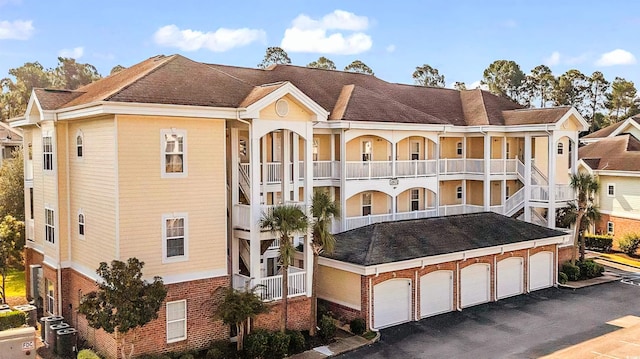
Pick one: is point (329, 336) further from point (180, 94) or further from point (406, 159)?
point (406, 159)

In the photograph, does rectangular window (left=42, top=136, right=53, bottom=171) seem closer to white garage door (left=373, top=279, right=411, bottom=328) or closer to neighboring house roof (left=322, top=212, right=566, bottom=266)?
neighboring house roof (left=322, top=212, right=566, bottom=266)

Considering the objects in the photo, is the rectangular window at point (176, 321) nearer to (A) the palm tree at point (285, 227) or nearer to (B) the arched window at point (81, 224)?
(A) the palm tree at point (285, 227)

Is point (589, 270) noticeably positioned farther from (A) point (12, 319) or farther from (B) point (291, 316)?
(A) point (12, 319)

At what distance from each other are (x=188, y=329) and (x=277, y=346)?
308 cm

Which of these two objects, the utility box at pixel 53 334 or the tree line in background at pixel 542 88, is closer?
the utility box at pixel 53 334

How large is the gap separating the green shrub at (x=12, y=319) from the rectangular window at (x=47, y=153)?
18.7 ft

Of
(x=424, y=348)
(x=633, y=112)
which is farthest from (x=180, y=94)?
(x=633, y=112)

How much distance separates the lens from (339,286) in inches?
945

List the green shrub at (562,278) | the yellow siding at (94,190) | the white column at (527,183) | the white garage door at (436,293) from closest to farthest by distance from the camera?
the yellow siding at (94,190), the white garage door at (436,293), the green shrub at (562,278), the white column at (527,183)

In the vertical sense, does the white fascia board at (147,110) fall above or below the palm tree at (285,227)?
above

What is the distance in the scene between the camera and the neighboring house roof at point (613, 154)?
42.6 meters

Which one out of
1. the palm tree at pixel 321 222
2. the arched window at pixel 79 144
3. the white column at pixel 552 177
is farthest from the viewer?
the white column at pixel 552 177

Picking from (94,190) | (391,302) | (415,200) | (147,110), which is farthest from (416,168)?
(94,190)

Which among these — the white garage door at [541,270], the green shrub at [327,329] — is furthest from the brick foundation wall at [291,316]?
the white garage door at [541,270]
